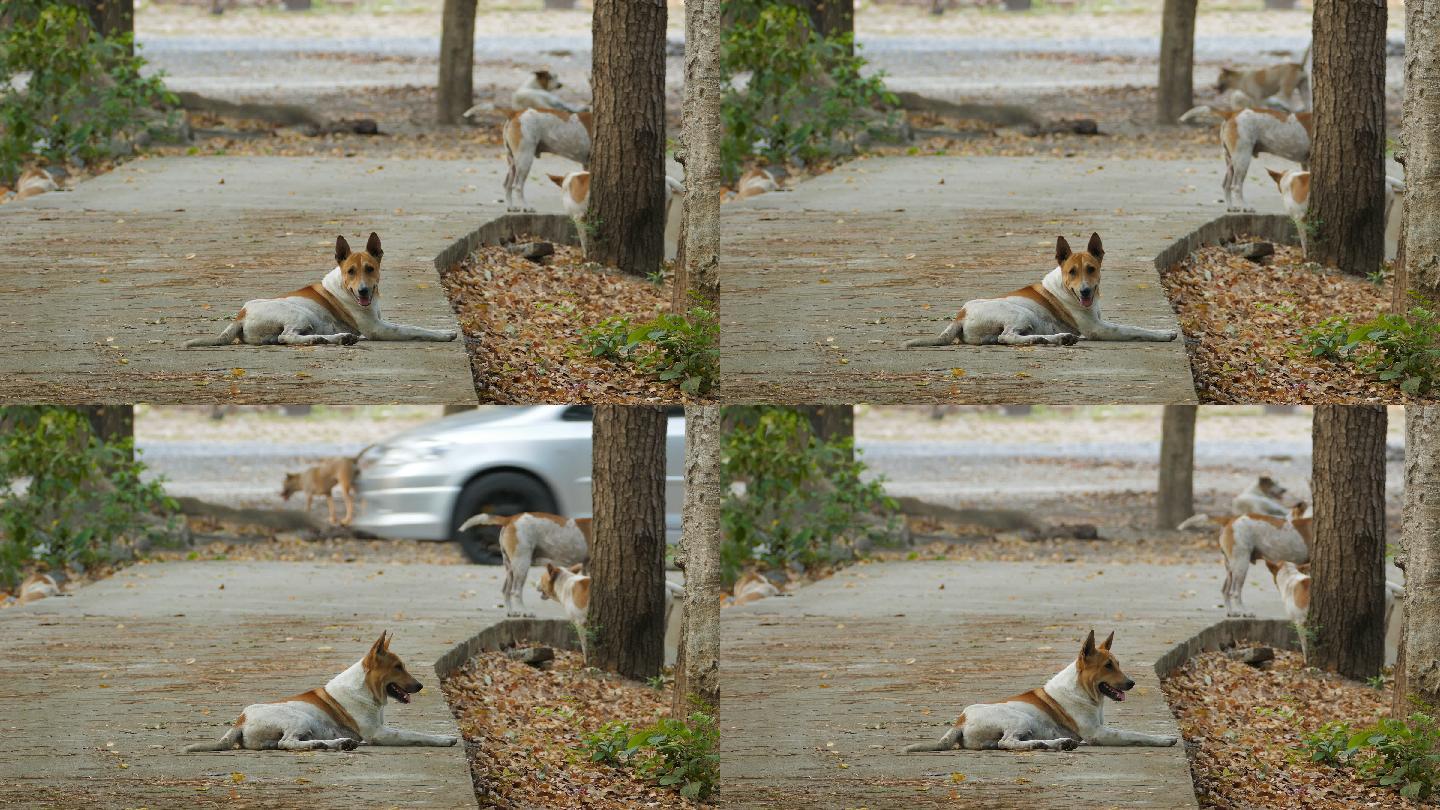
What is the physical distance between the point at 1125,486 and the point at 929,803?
385 inches

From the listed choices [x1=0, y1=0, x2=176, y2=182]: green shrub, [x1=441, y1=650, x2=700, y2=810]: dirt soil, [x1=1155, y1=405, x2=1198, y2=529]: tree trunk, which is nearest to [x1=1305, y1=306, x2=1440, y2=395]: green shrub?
[x1=441, y1=650, x2=700, y2=810]: dirt soil

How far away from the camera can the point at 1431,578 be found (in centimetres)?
973

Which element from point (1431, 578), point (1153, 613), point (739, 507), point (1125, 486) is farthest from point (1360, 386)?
point (1125, 486)

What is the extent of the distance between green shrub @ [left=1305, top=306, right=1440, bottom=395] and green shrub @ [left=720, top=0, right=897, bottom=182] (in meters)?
3.09

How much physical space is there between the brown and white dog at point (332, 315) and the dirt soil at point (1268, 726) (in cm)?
522

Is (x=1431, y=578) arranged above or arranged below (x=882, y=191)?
below

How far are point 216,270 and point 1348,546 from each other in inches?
304

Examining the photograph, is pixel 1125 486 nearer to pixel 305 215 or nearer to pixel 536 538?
pixel 536 538

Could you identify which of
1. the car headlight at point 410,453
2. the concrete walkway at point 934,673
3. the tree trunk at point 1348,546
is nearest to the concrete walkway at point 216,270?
the car headlight at point 410,453

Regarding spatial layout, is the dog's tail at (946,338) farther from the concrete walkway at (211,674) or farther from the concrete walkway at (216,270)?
the concrete walkway at (211,674)

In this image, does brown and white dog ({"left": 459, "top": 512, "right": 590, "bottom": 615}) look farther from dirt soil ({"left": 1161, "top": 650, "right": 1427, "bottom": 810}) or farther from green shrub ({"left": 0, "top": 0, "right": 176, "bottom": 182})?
dirt soil ({"left": 1161, "top": 650, "right": 1427, "bottom": 810})

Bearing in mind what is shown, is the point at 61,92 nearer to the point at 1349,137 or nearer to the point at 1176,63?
the point at 1176,63

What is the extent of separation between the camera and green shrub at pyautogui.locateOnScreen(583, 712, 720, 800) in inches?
385

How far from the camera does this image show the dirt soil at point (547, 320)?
9.59m
